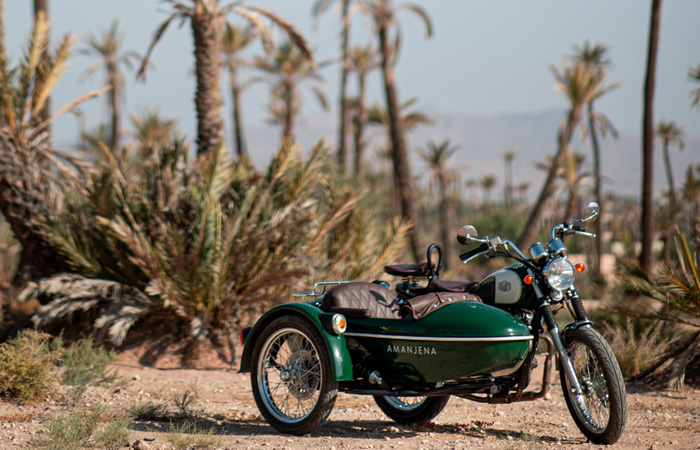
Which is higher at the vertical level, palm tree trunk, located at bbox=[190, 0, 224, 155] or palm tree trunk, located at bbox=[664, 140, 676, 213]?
palm tree trunk, located at bbox=[190, 0, 224, 155]

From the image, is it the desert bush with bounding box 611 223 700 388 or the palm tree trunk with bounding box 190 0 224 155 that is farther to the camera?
the palm tree trunk with bounding box 190 0 224 155

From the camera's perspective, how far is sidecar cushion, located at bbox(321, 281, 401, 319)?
19.5 feet

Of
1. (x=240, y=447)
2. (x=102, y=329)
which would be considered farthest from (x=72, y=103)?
(x=240, y=447)

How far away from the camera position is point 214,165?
10.8m

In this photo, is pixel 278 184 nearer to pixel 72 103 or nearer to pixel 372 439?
pixel 72 103

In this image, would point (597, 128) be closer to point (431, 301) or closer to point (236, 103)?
point (236, 103)

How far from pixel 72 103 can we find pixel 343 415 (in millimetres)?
7615

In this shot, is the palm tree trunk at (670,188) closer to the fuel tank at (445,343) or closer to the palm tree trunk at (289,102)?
the palm tree trunk at (289,102)

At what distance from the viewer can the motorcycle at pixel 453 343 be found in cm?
550

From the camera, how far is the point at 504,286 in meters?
5.77

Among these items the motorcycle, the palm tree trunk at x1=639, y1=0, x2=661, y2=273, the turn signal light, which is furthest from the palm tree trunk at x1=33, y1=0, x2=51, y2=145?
the palm tree trunk at x1=639, y1=0, x2=661, y2=273

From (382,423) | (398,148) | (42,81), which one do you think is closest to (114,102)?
(398,148)

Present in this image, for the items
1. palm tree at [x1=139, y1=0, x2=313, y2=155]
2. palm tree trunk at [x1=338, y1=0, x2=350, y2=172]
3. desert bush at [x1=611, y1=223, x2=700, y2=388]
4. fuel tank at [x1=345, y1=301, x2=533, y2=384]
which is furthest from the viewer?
palm tree trunk at [x1=338, y1=0, x2=350, y2=172]

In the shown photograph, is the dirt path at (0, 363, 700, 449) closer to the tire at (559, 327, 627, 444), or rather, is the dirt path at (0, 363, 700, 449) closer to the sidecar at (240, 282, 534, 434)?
the tire at (559, 327, 627, 444)
